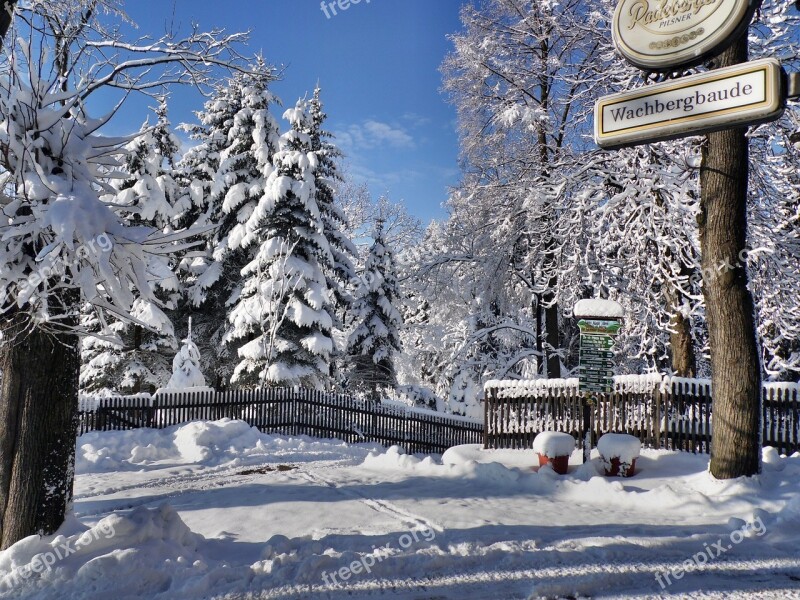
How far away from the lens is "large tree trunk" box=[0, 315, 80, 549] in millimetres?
4973

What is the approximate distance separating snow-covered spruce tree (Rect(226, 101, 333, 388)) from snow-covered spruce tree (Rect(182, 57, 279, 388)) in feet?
2.94

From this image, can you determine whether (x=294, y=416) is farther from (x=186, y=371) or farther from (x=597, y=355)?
(x=597, y=355)

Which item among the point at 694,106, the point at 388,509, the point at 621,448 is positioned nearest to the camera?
the point at 694,106

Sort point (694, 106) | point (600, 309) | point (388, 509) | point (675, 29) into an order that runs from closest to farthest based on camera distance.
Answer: point (694, 106) < point (675, 29) < point (388, 509) < point (600, 309)

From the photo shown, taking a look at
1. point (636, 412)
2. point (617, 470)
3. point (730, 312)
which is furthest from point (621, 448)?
point (636, 412)

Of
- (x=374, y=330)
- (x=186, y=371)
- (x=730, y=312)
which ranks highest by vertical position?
(x=730, y=312)

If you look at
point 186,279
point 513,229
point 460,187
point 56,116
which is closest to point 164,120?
point 186,279

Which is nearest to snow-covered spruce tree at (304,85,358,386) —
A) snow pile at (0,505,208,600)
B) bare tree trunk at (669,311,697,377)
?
bare tree trunk at (669,311,697,377)

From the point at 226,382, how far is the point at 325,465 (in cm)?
1543

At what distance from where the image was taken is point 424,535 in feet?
19.2

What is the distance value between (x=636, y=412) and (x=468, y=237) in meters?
9.61

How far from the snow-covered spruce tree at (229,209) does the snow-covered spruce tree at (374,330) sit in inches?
215

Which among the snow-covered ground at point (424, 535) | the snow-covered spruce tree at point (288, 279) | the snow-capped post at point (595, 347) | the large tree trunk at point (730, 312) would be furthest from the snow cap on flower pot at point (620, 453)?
the snow-covered spruce tree at point (288, 279)

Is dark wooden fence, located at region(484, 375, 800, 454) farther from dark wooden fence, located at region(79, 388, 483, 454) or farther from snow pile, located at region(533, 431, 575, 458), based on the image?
dark wooden fence, located at region(79, 388, 483, 454)
